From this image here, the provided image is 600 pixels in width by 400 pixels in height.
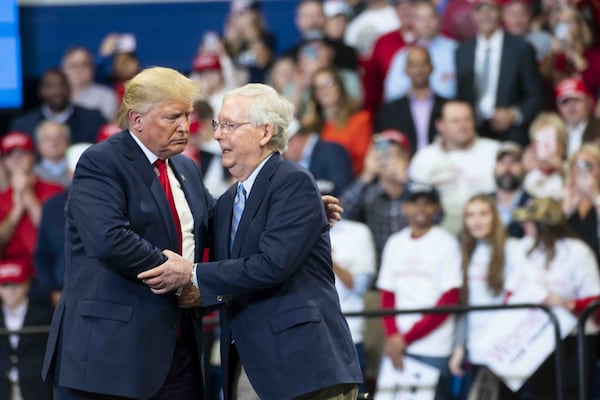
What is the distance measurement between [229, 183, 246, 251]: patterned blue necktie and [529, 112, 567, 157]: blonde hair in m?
3.83

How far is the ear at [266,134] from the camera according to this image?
404cm

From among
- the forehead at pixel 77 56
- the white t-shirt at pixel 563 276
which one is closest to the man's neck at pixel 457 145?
the white t-shirt at pixel 563 276

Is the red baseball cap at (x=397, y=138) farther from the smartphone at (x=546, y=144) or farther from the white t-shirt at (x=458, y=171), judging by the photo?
the smartphone at (x=546, y=144)

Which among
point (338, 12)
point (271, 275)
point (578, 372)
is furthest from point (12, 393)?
point (338, 12)

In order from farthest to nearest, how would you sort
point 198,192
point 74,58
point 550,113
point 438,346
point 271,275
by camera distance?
1. point 74,58
2. point 550,113
3. point 438,346
4. point 198,192
5. point 271,275

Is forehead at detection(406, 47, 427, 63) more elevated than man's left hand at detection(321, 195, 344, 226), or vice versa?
forehead at detection(406, 47, 427, 63)

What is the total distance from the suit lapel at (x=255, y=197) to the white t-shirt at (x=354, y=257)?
284cm

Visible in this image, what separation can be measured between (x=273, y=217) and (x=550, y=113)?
4331 millimetres

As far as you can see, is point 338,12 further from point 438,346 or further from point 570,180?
point 438,346

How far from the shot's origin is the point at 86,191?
4.02m

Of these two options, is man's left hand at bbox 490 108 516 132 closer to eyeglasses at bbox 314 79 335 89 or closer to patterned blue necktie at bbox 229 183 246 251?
eyeglasses at bbox 314 79 335 89

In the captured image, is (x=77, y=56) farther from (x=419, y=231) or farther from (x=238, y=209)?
(x=238, y=209)

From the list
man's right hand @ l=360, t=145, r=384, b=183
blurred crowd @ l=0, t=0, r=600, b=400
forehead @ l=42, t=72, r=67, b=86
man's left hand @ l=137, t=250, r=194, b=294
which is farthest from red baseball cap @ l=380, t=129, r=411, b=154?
man's left hand @ l=137, t=250, r=194, b=294

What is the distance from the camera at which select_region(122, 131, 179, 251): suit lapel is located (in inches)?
162
